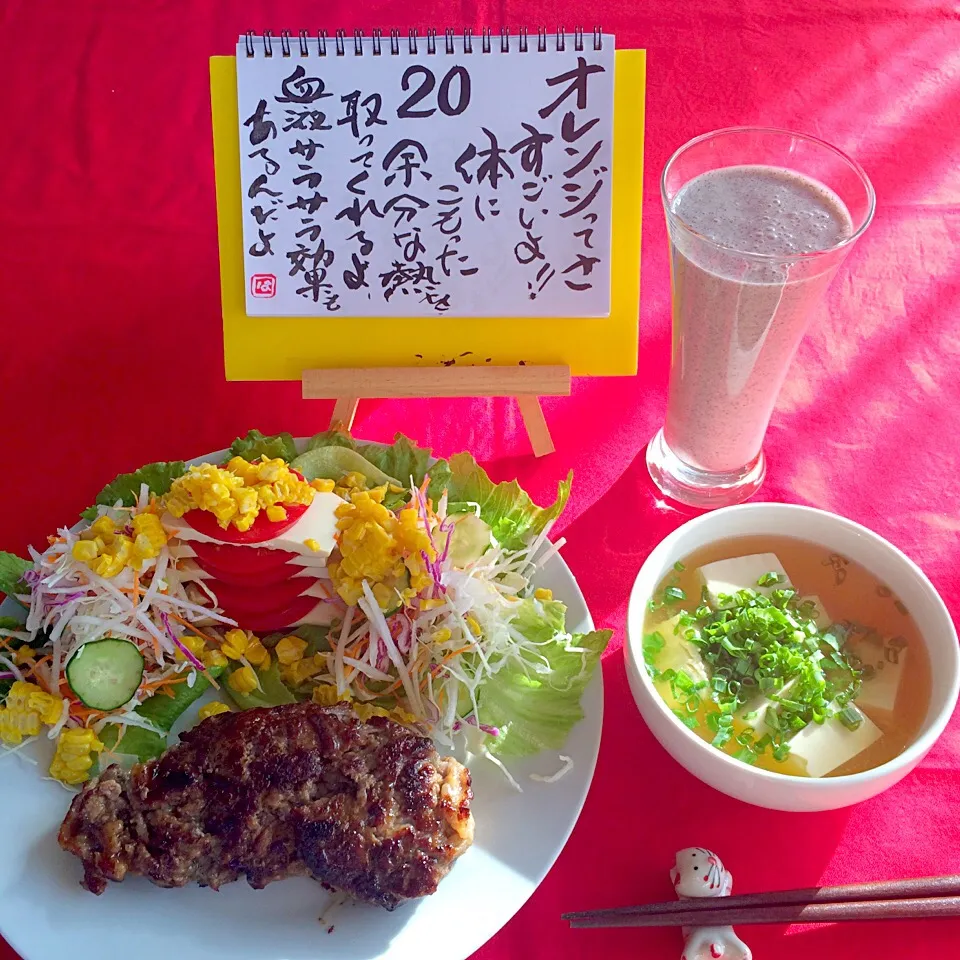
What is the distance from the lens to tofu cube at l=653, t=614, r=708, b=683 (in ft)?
7.63

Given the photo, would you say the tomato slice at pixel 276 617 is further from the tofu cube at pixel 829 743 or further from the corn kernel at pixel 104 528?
the tofu cube at pixel 829 743

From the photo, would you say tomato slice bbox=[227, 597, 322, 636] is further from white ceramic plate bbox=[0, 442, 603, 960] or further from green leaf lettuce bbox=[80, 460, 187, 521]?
white ceramic plate bbox=[0, 442, 603, 960]

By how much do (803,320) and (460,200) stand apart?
91cm

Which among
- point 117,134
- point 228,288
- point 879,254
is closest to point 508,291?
point 228,288

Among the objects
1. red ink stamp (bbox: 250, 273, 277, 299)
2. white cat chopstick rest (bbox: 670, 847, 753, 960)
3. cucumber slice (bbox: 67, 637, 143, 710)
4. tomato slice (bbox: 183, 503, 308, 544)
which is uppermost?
red ink stamp (bbox: 250, 273, 277, 299)

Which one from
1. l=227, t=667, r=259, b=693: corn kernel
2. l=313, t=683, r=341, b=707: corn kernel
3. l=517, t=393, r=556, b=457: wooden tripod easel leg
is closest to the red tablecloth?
l=517, t=393, r=556, b=457: wooden tripod easel leg

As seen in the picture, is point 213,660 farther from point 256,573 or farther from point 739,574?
point 739,574

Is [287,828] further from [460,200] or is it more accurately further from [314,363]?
[460,200]

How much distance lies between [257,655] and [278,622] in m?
0.10

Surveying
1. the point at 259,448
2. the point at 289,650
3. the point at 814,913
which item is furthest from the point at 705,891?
the point at 259,448

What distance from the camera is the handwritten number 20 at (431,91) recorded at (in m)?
2.42

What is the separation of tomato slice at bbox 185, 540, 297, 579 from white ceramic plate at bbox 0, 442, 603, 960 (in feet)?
1.98

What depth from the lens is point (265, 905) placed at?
2111 millimetres

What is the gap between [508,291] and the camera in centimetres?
258
